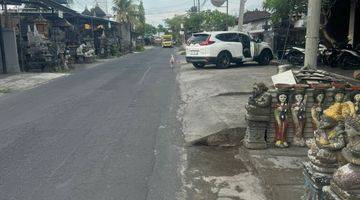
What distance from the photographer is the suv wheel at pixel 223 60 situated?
21.6 metres

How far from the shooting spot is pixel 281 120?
23.5 ft

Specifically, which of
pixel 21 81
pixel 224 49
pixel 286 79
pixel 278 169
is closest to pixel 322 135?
pixel 278 169

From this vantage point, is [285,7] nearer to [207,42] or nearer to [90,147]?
[207,42]

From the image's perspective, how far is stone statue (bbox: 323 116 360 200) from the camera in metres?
3.21

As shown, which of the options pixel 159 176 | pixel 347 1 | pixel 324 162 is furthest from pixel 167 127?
pixel 347 1

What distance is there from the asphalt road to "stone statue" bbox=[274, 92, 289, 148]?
1598mm

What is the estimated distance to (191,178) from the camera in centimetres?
602

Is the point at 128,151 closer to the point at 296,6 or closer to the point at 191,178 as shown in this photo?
the point at 191,178

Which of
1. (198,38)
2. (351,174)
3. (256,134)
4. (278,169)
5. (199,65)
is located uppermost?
(198,38)

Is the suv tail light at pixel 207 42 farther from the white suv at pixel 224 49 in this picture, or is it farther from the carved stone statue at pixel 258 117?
the carved stone statue at pixel 258 117

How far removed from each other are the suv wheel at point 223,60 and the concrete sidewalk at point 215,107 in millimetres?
4044

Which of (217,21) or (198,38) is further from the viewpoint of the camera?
(217,21)

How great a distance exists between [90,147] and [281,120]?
10.4 ft

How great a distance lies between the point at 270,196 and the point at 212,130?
3.12m
